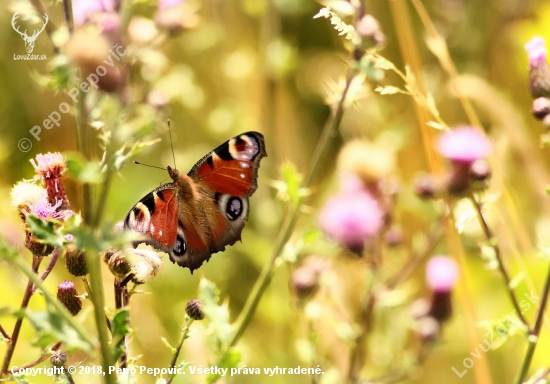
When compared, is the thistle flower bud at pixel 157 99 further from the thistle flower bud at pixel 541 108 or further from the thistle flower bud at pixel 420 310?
the thistle flower bud at pixel 541 108

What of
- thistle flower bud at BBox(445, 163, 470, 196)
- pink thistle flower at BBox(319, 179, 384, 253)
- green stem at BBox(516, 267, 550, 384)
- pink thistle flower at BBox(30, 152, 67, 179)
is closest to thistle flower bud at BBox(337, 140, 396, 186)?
pink thistle flower at BBox(319, 179, 384, 253)

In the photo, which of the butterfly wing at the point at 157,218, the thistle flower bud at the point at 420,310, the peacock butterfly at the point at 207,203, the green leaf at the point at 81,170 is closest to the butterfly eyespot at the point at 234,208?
the peacock butterfly at the point at 207,203

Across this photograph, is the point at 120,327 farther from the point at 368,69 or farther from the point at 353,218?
the point at 353,218

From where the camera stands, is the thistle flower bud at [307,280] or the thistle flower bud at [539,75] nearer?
the thistle flower bud at [539,75]

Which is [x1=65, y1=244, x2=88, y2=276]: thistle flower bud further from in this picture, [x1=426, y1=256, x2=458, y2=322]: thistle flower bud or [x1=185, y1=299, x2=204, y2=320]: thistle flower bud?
[x1=426, y1=256, x2=458, y2=322]: thistle flower bud

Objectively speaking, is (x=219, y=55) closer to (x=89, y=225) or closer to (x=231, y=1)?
(x=231, y=1)

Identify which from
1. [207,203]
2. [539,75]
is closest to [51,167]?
[207,203]
